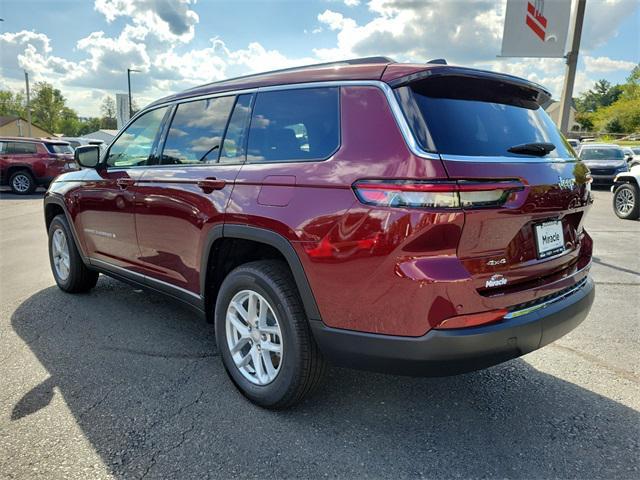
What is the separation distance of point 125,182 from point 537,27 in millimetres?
10935

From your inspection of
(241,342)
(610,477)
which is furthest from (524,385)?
(241,342)

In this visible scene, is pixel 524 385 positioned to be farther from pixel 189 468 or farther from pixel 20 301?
pixel 20 301

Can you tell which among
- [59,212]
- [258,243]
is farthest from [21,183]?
[258,243]

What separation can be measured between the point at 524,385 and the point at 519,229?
1.32 metres

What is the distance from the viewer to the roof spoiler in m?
2.24

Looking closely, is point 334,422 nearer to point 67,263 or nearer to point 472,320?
point 472,320

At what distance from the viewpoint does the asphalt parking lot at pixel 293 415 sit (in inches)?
88.5

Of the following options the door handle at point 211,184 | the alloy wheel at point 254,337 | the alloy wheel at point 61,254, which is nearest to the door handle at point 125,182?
the door handle at point 211,184

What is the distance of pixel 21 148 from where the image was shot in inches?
599

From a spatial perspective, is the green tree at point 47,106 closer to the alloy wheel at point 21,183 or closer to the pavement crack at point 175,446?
the alloy wheel at point 21,183

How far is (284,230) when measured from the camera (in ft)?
7.97

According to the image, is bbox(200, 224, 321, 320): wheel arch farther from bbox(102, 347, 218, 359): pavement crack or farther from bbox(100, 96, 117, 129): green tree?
bbox(100, 96, 117, 129): green tree

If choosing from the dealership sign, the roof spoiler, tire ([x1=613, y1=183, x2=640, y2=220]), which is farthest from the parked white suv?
the roof spoiler

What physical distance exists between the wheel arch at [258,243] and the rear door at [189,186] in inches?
2.5
